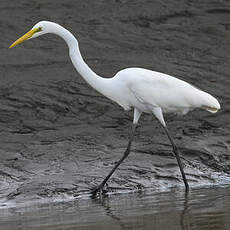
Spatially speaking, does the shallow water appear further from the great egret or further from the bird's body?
the bird's body

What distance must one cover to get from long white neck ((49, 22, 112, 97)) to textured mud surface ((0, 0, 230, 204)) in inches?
41.7

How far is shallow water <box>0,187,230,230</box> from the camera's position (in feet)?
19.5

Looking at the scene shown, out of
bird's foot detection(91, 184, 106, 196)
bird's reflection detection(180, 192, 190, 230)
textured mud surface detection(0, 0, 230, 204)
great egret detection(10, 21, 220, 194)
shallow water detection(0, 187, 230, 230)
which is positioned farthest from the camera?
textured mud surface detection(0, 0, 230, 204)

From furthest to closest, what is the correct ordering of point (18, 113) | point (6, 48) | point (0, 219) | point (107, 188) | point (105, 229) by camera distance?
point (6, 48), point (18, 113), point (107, 188), point (0, 219), point (105, 229)

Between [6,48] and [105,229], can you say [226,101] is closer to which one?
[6,48]

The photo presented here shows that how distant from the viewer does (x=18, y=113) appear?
10.3 m

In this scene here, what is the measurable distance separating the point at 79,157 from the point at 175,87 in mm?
1643

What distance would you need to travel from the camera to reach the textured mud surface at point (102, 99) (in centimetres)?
881

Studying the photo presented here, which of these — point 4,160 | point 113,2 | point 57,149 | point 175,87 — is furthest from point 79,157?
point 113,2

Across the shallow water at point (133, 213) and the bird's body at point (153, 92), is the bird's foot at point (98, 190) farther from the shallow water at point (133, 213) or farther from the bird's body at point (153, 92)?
the bird's body at point (153, 92)

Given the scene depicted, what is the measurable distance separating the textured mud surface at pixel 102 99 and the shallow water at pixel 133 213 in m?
0.70

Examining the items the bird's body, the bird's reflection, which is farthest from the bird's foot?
the bird's reflection

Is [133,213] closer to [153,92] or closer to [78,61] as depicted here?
[153,92]

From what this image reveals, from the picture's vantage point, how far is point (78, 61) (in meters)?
8.61
